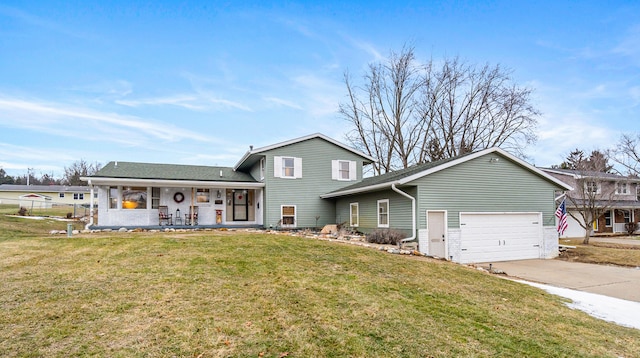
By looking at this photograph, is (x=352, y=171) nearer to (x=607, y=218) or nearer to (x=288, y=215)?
(x=288, y=215)

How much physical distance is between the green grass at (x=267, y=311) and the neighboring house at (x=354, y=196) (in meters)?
4.94

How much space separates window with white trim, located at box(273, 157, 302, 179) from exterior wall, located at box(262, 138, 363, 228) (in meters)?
0.16

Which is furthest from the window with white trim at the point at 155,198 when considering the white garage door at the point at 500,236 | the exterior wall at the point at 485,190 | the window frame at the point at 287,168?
the white garage door at the point at 500,236

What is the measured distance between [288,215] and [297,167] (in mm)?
2537

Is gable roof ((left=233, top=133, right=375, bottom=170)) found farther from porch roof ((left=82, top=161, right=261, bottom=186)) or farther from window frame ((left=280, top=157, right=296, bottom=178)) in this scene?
porch roof ((left=82, top=161, right=261, bottom=186))

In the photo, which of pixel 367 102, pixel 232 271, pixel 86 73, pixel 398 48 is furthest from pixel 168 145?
pixel 232 271

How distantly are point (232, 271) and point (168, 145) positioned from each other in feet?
81.8

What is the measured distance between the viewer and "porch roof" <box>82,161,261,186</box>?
54.8 ft

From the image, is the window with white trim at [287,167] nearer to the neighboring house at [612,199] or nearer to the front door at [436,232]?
the front door at [436,232]

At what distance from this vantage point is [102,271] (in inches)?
265

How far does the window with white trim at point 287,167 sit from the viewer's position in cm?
1833

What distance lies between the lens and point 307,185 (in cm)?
1894

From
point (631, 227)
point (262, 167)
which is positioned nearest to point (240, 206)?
point (262, 167)

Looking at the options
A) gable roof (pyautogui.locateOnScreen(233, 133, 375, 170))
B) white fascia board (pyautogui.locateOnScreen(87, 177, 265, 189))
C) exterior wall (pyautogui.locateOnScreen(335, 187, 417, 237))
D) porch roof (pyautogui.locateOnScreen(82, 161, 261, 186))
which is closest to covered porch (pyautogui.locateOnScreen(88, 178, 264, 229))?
white fascia board (pyautogui.locateOnScreen(87, 177, 265, 189))
